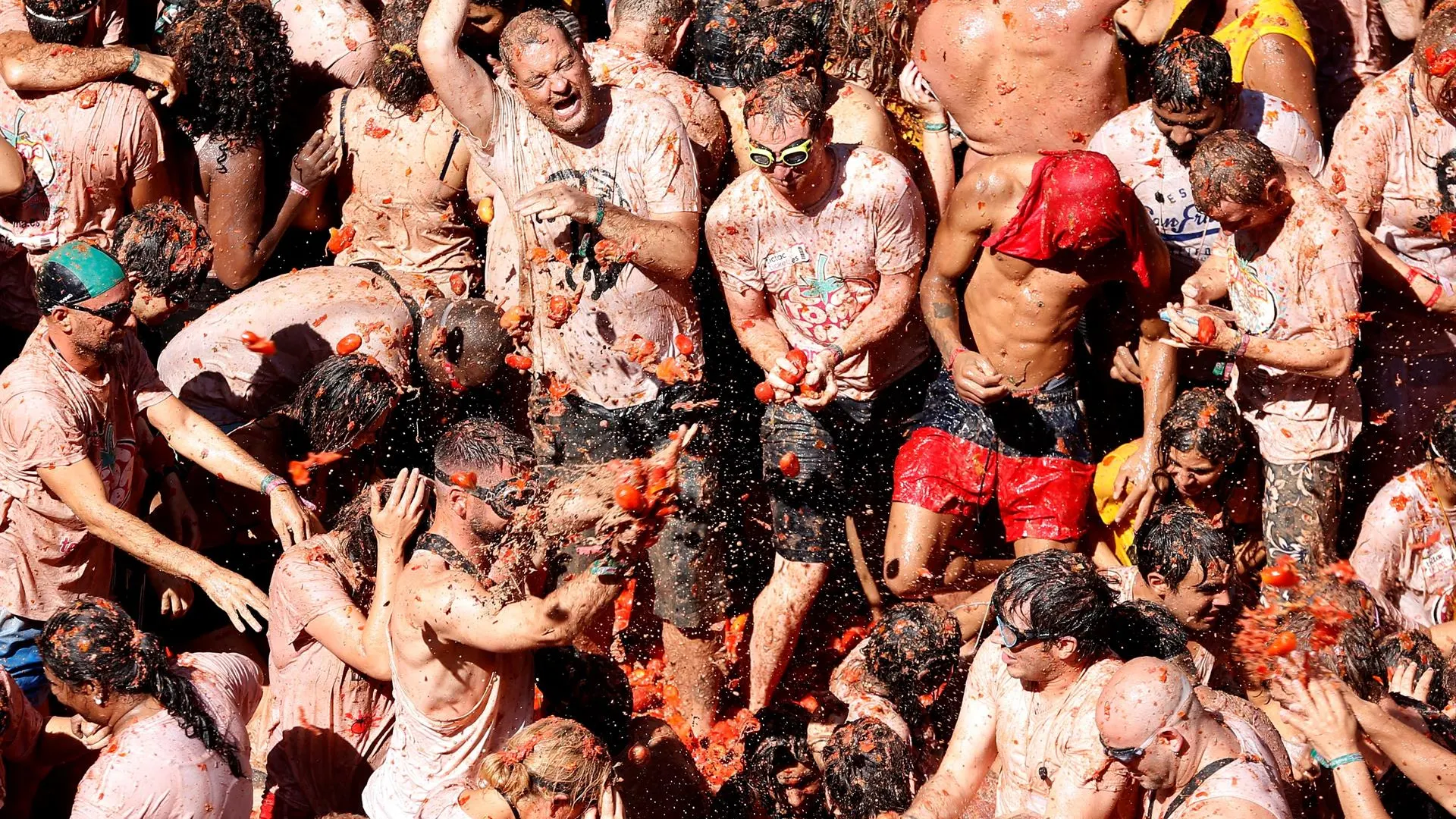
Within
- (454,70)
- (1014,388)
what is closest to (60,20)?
(454,70)

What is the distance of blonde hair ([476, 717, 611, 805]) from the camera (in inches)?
214

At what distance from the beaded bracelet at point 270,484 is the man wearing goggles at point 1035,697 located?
2.77 m

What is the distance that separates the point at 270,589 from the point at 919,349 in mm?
2906

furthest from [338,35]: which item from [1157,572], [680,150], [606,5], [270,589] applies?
[1157,572]

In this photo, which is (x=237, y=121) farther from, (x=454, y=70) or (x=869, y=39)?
(x=869, y=39)

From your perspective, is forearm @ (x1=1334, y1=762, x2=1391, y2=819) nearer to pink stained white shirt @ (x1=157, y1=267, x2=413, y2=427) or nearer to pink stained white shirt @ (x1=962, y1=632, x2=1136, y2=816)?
pink stained white shirt @ (x1=962, y1=632, x2=1136, y2=816)

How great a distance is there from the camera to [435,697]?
5.86 m

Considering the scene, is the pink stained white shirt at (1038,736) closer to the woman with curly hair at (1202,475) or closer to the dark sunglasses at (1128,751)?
the dark sunglasses at (1128,751)

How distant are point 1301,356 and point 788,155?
2166mm

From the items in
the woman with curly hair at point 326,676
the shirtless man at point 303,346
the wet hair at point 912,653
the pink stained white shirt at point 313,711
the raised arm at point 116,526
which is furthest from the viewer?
the shirtless man at point 303,346

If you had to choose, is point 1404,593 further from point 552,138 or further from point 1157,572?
point 552,138

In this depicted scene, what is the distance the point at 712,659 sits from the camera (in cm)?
748

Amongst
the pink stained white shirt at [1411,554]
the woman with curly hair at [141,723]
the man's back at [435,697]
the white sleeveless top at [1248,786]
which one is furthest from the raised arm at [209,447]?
the pink stained white shirt at [1411,554]

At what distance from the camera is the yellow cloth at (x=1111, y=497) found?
24.1 ft
